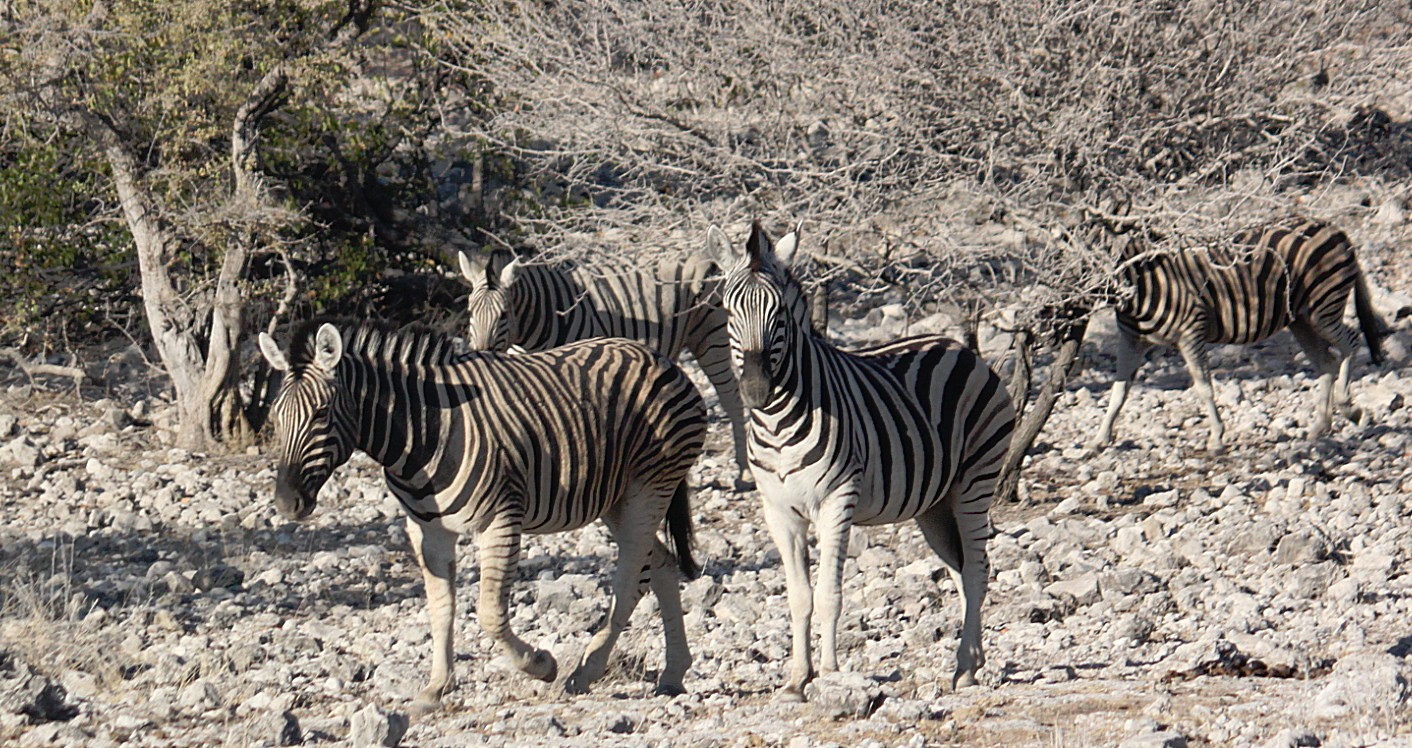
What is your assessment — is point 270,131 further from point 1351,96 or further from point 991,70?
point 1351,96

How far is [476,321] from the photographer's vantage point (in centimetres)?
1041

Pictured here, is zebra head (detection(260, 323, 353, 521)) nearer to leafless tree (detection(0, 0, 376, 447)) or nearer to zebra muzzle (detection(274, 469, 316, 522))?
zebra muzzle (detection(274, 469, 316, 522))

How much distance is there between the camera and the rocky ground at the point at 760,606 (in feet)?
18.4

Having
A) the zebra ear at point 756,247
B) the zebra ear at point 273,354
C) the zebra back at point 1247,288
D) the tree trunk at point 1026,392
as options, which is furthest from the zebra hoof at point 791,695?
the zebra back at point 1247,288

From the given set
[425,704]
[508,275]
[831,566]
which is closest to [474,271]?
[508,275]

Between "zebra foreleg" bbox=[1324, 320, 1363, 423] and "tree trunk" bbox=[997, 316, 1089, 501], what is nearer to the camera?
"tree trunk" bbox=[997, 316, 1089, 501]

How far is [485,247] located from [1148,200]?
5.80m

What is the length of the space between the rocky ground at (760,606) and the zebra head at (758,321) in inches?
48.3

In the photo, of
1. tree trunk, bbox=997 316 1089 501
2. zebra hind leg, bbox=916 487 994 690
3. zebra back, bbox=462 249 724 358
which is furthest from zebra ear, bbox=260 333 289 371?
tree trunk, bbox=997 316 1089 501

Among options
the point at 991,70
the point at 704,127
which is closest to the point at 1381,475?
the point at 991,70

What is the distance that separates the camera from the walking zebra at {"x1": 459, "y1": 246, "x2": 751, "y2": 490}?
427 inches

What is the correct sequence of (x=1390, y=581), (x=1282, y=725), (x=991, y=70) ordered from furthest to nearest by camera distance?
1. (x=991, y=70)
2. (x=1390, y=581)
3. (x=1282, y=725)

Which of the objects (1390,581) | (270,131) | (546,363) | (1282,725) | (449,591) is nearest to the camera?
(1282,725)

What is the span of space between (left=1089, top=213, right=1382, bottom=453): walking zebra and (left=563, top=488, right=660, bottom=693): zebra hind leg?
5.13 meters
